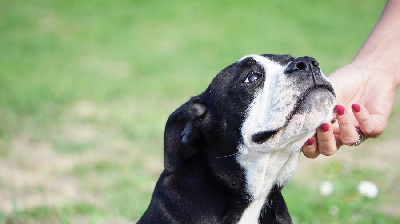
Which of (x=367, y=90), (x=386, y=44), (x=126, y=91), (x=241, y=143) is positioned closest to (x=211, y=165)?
(x=241, y=143)

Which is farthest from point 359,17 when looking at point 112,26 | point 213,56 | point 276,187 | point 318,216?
point 276,187

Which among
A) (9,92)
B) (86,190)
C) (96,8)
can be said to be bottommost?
(86,190)

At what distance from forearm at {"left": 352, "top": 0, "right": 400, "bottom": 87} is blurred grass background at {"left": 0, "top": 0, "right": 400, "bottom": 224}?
0.96 m

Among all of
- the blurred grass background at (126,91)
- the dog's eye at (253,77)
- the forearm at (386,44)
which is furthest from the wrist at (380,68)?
the blurred grass background at (126,91)

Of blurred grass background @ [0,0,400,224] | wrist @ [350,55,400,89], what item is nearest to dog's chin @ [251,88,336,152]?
wrist @ [350,55,400,89]

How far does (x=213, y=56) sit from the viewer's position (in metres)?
12.0

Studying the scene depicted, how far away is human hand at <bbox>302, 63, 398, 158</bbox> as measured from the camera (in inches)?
114

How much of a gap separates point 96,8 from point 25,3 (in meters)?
2.11

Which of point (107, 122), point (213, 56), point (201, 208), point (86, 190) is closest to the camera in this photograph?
point (201, 208)

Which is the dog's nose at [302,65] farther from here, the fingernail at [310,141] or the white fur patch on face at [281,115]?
the fingernail at [310,141]

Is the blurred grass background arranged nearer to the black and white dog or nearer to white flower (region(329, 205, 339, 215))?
white flower (region(329, 205, 339, 215))

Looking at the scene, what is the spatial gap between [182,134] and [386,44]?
1.45m

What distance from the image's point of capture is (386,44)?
11.6 feet

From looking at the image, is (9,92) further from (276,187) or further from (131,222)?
(276,187)
